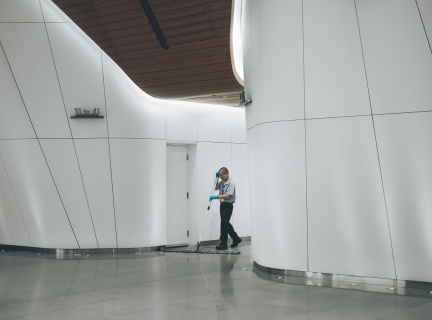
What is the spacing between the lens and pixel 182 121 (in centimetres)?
1412

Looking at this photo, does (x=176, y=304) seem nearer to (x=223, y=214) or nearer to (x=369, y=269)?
(x=369, y=269)

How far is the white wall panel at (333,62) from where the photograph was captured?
8344mm

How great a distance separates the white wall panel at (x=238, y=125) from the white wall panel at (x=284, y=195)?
6.22 meters

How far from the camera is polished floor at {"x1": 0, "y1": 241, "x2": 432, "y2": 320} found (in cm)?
651

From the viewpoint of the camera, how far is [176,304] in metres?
7.08

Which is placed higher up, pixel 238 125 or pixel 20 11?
pixel 20 11

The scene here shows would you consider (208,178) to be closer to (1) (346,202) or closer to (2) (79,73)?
(2) (79,73)

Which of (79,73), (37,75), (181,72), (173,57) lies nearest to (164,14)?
(173,57)

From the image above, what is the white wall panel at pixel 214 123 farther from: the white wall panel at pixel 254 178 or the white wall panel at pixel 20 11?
the white wall panel at pixel 20 11

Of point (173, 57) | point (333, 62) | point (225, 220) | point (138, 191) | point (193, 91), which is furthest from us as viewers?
point (225, 220)

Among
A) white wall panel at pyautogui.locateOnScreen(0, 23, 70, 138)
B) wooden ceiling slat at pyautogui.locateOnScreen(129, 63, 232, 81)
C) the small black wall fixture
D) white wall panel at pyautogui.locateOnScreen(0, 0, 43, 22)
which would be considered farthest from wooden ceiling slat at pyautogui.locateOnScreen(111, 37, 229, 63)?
white wall panel at pyautogui.locateOnScreen(0, 0, 43, 22)

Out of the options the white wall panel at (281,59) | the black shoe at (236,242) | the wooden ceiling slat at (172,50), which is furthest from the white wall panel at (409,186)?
the black shoe at (236,242)

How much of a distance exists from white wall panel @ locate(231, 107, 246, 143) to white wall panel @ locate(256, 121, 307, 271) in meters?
6.22

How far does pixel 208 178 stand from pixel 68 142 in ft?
13.6
